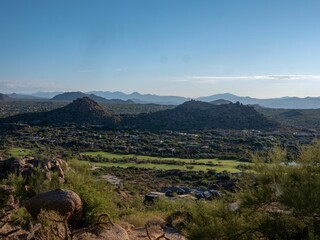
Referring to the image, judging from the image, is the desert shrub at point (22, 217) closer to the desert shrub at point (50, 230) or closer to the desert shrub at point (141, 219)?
the desert shrub at point (50, 230)

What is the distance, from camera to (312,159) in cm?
1110

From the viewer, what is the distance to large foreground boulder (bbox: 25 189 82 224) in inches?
545

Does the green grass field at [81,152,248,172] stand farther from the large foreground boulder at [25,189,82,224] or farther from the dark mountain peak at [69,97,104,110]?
the dark mountain peak at [69,97,104,110]

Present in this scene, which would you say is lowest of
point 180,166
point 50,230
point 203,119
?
point 180,166

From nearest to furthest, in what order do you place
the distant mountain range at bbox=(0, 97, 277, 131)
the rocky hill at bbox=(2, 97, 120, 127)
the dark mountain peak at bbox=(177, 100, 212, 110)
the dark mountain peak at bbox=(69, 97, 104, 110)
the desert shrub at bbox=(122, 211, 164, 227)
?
the desert shrub at bbox=(122, 211, 164, 227)
the distant mountain range at bbox=(0, 97, 277, 131)
the rocky hill at bbox=(2, 97, 120, 127)
the dark mountain peak at bbox=(69, 97, 104, 110)
the dark mountain peak at bbox=(177, 100, 212, 110)

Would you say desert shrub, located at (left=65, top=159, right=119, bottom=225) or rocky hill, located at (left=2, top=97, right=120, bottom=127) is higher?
desert shrub, located at (left=65, top=159, right=119, bottom=225)

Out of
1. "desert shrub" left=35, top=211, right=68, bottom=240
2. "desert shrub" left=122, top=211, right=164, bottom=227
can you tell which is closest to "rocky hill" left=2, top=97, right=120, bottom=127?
"desert shrub" left=122, top=211, right=164, bottom=227

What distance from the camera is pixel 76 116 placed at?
113m

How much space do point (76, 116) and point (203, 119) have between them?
3291cm

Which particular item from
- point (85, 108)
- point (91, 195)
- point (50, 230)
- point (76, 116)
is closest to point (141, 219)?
point (91, 195)

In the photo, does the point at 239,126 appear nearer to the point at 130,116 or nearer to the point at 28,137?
the point at 130,116

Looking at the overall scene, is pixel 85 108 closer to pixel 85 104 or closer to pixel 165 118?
pixel 85 104

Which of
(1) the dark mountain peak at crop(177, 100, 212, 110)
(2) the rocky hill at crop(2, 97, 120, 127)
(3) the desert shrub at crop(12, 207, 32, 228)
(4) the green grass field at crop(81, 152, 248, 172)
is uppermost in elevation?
(3) the desert shrub at crop(12, 207, 32, 228)

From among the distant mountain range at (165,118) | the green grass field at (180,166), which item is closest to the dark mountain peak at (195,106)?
the distant mountain range at (165,118)
